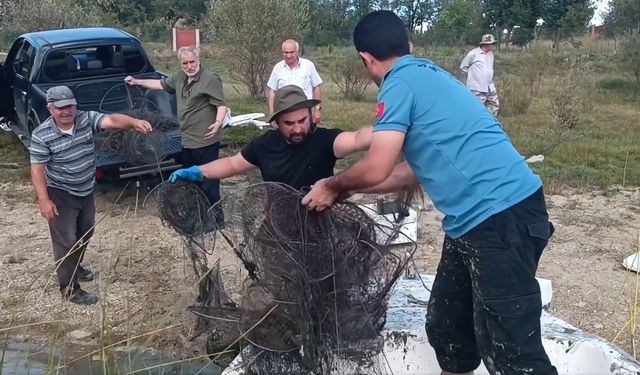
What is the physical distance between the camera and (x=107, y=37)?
28.9 feet

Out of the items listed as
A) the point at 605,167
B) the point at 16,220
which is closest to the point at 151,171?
the point at 16,220

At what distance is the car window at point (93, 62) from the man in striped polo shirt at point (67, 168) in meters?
3.41

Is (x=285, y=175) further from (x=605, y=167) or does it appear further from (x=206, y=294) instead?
(x=605, y=167)

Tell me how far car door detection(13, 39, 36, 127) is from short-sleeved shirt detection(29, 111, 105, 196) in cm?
362

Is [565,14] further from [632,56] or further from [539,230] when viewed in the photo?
[539,230]

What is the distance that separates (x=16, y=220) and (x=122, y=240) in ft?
4.76

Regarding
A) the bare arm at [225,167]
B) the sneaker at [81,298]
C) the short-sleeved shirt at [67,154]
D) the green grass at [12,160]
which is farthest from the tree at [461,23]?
the bare arm at [225,167]

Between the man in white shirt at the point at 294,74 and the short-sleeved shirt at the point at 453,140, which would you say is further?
the man in white shirt at the point at 294,74

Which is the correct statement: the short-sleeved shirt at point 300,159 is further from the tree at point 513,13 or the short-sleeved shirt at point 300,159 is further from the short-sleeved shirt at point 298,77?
the tree at point 513,13

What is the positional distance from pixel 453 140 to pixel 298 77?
4.95m

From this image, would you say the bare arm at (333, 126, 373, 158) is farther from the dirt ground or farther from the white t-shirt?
the white t-shirt

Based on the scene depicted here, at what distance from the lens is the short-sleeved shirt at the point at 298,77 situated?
7.64m

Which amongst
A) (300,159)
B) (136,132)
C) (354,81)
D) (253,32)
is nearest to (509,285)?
(300,159)

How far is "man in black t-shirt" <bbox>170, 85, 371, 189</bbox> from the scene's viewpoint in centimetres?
374
